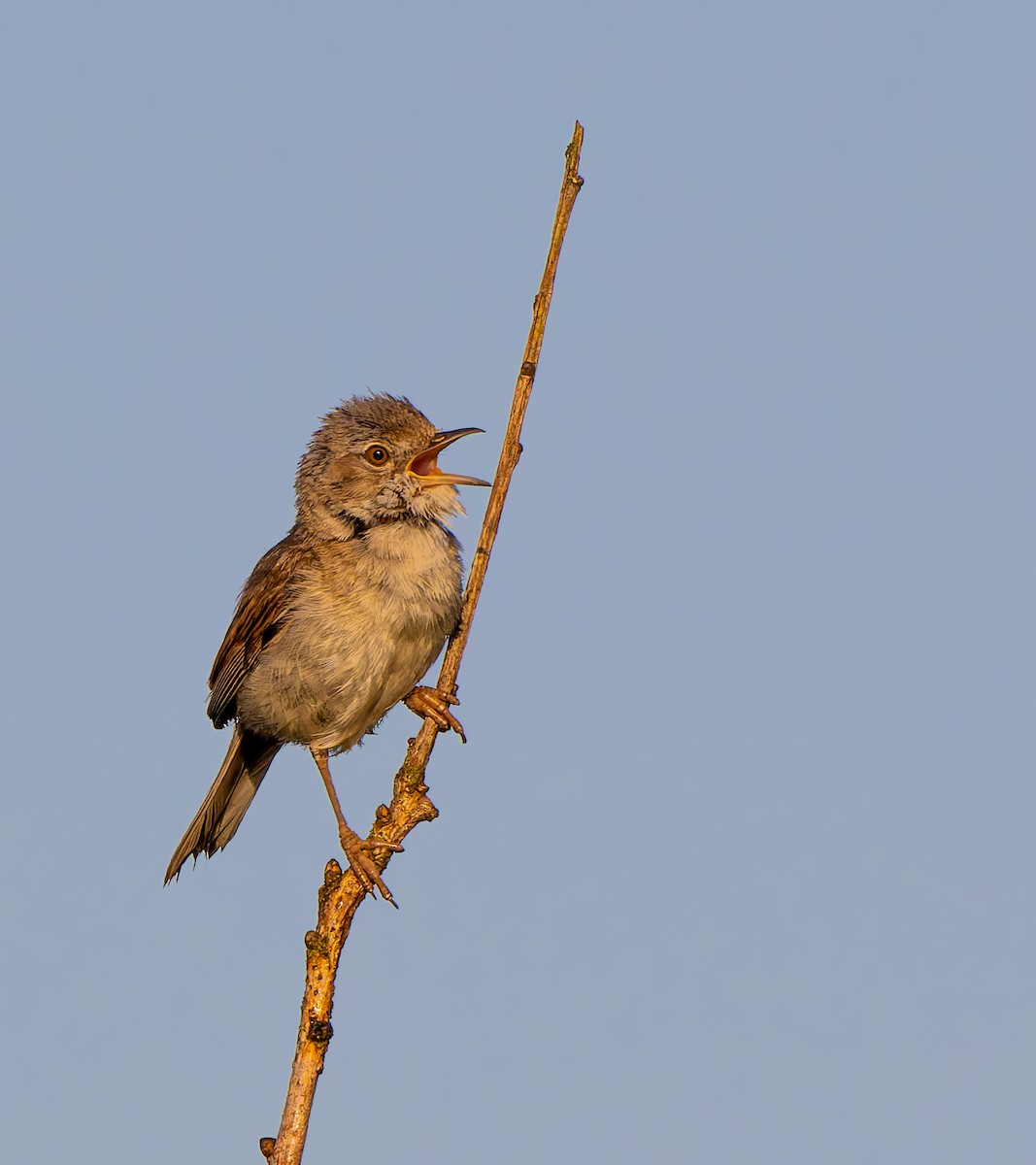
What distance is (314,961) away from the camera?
16.3ft

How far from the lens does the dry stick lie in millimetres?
4715

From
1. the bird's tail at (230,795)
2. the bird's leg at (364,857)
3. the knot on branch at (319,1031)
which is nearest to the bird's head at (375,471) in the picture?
the bird's tail at (230,795)

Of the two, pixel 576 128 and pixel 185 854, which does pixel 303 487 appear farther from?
pixel 576 128

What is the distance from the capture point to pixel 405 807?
5.43 metres

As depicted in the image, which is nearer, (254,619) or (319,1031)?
(319,1031)

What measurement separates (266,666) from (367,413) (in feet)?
4.54

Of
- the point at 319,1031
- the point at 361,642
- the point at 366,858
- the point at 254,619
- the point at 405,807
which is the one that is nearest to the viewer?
the point at 319,1031

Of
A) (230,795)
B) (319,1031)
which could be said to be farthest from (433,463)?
(319,1031)

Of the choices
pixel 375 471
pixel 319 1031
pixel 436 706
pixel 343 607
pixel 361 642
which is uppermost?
pixel 375 471

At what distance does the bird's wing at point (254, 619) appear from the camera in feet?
24.4

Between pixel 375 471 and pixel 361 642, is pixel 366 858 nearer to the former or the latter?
pixel 361 642

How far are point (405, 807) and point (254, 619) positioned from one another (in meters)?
2.46

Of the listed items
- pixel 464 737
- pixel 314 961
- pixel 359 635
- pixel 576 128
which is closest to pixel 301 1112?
pixel 314 961

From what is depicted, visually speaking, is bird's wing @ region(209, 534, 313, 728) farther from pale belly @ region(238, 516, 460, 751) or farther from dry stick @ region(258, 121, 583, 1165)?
dry stick @ region(258, 121, 583, 1165)
